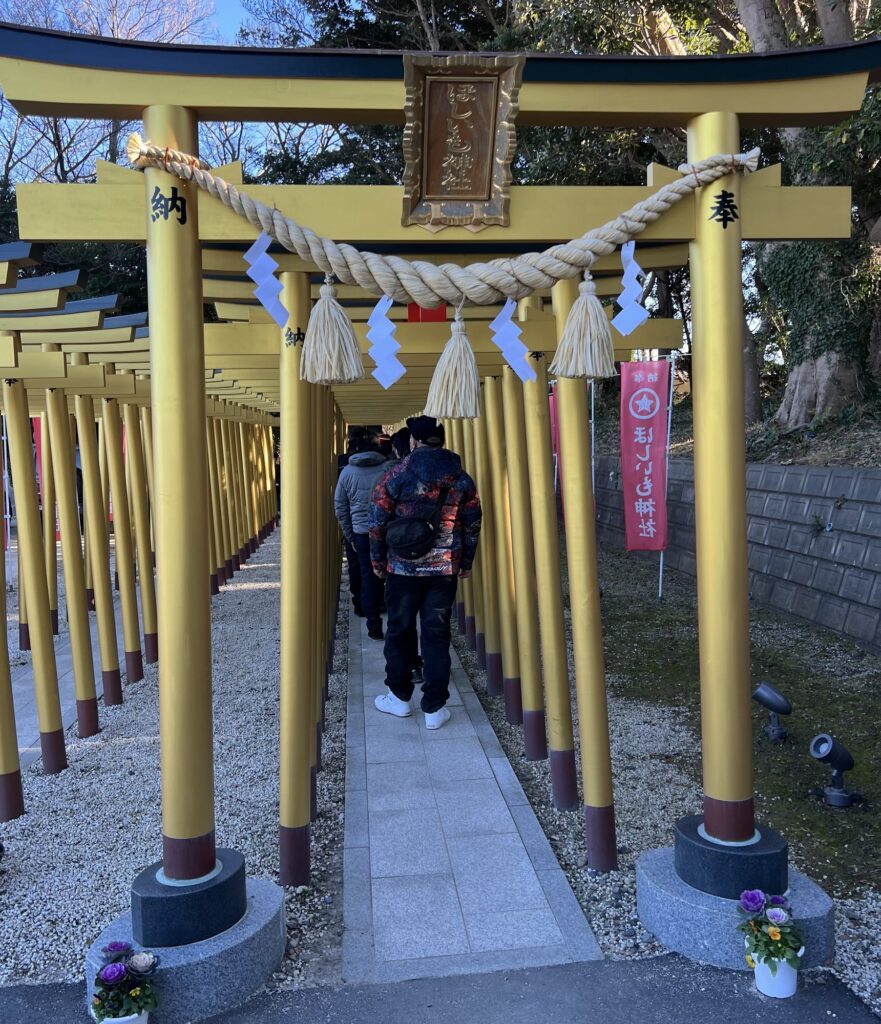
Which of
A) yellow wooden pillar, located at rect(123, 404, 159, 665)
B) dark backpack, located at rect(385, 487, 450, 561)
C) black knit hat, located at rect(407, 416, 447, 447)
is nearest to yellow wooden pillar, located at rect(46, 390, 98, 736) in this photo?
yellow wooden pillar, located at rect(123, 404, 159, 665)

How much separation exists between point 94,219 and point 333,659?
200 inches

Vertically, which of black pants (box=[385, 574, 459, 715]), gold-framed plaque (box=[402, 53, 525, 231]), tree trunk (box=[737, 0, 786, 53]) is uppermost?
tree trunk (box=[737, 0, 786, 53])

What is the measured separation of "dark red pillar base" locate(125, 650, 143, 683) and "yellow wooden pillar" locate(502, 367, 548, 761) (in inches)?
145

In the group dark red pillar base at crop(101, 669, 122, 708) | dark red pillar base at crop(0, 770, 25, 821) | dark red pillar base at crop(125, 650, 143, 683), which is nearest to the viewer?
dark red pillar base at crop(0, 770, 25, 821)

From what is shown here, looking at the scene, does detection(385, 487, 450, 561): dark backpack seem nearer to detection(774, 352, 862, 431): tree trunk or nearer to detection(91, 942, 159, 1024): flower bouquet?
detection(91, 942, 159, 1024): flower bouquet

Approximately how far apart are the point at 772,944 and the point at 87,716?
4.48 metres

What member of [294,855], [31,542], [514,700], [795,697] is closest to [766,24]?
[795,697]

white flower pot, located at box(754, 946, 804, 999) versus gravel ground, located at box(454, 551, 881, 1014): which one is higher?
white flower pot, located at box(754, 946, 804, 999)

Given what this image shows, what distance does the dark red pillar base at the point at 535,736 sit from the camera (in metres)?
4.56

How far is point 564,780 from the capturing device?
12.8 ft

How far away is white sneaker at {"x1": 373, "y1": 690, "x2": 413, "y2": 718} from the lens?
5.26 meters

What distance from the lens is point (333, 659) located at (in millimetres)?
7113

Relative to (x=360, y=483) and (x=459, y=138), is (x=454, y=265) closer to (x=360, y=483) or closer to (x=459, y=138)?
(x=459, y=138)

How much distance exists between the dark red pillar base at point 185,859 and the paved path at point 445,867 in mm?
606
